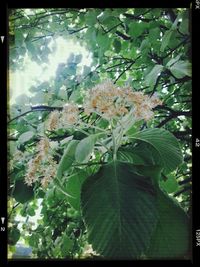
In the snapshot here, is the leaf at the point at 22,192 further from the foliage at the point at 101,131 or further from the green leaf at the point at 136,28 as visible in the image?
the green leaf at the point at 136,28

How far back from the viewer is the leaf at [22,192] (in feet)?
4.65

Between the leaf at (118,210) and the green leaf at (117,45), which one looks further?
the green leaf at (117,45)

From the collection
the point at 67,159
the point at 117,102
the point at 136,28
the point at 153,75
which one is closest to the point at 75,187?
the point at 67,159

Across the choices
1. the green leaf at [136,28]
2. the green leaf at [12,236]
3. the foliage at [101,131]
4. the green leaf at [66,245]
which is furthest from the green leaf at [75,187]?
the green leaf at [136,28]

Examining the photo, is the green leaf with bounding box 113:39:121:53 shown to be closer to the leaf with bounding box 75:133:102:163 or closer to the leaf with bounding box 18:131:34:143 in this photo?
the leaf with bounding box 75:133:102:163

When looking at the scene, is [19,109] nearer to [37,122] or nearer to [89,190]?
[37,122]

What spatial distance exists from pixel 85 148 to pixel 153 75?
1.24 ft

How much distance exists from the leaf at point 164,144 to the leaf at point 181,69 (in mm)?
220

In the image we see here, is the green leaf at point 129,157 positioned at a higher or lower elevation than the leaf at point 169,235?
higher

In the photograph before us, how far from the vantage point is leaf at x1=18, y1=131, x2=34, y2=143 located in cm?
144

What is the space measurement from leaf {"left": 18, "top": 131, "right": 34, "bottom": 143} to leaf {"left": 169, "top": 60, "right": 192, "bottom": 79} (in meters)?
0.59

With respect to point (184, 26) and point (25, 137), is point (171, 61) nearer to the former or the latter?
point (184, 26)

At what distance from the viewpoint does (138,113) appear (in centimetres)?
140
